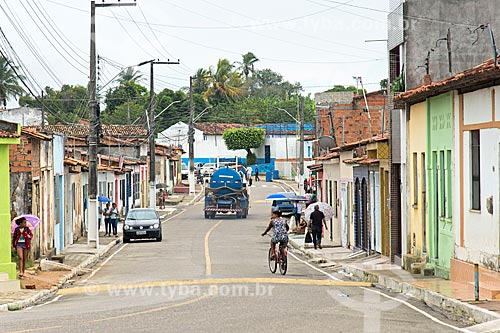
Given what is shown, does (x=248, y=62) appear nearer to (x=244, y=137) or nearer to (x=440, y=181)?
(x=244, y=137)

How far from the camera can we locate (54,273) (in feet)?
95.3

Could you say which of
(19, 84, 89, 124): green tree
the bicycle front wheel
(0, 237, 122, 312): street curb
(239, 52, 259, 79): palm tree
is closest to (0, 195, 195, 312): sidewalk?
(0, 237, 122, 312): street curb

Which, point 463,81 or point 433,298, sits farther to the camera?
point 463,81

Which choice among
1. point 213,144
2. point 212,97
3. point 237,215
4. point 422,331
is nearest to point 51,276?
point 422,331

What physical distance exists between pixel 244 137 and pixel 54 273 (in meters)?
86.5

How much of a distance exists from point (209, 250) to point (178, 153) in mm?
67000

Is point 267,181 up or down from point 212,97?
down

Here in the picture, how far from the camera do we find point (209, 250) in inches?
1485

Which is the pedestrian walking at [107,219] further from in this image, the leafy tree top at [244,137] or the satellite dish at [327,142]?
the leafy tree top at [244,137]

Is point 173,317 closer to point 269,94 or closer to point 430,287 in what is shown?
point 430,287

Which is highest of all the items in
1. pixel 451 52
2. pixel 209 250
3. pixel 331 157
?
pixel 451 52

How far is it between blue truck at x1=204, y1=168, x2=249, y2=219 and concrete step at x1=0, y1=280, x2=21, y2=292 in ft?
121

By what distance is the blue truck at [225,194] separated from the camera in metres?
60.9

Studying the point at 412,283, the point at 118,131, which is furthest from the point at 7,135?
the point at 118,131
